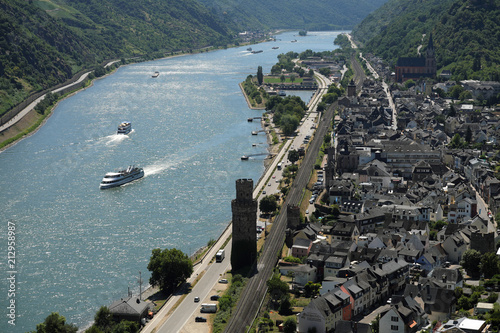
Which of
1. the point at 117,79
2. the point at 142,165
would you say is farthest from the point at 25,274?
the point at 117,79

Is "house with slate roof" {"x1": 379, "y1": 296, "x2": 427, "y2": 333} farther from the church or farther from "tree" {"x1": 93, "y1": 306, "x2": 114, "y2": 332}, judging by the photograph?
the church

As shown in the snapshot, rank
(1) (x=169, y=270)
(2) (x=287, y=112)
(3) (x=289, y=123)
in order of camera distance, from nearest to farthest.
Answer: (1) (x=169, y=270) < (3) (x=289, y=123) < (2) (x=287, y=112)

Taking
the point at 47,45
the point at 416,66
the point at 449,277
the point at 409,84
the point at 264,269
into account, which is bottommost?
the point at 264,269

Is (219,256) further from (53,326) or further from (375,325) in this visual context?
(53,326)

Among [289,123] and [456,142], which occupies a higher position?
[289,123]

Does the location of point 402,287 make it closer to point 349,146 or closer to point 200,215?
point 200,215

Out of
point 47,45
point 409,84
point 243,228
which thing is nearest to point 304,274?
point 243,228

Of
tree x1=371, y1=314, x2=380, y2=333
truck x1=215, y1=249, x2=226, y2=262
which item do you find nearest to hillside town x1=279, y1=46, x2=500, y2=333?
tree x1=371, y1=314, x2=380, y2=333
